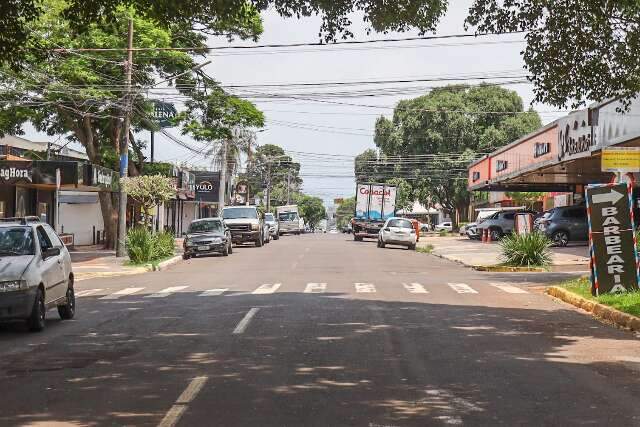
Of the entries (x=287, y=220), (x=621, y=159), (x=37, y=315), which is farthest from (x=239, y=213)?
(x=287, y=220)

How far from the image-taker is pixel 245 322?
13.2 metres

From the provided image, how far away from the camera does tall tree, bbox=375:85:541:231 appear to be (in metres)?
71.1

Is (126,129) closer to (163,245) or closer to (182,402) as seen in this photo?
(163,245)

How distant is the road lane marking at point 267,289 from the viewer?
19000 mm

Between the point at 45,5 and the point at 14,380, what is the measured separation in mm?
25307

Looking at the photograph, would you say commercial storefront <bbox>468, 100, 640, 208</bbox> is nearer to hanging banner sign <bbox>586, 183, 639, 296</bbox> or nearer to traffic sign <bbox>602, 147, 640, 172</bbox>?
traffic sign <bbox>602, 147, 640, 172</bbox>

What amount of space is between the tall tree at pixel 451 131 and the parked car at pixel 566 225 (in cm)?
2874

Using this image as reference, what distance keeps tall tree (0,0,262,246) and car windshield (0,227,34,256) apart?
18.8 m

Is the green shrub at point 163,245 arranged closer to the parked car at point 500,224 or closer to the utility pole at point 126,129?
the utility pole at point 126,129

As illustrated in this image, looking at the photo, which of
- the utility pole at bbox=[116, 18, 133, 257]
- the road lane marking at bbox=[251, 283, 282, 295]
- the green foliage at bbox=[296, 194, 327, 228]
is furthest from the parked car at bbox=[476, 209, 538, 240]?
the green foliage at bbox=[296, 194, 327, 228]

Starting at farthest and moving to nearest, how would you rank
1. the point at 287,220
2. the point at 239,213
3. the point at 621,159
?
the point at 287,220 → the point at 239,213 → the point at 621,159

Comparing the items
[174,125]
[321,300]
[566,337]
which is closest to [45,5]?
[174,125]

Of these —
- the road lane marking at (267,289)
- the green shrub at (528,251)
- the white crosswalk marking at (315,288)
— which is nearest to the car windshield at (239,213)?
the green shrub at (528,251)

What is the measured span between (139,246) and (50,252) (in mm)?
17661
